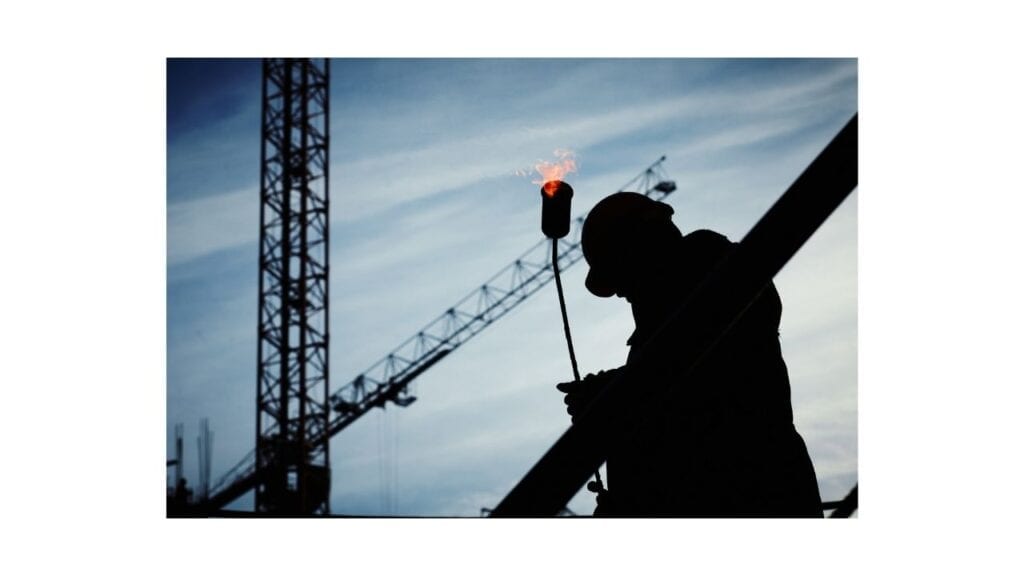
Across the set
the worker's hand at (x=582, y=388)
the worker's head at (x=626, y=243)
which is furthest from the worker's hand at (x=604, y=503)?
the worker's head at (x=626, y=243)

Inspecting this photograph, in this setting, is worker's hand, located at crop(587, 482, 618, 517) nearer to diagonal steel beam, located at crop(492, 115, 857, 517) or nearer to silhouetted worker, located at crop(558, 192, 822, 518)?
silhouetted worker, located at crop(558, 192, 822, 518)

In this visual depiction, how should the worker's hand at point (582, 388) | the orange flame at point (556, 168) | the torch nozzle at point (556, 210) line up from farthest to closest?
the orange flame at point (556, 168) < the torch nozzle at point (556, 210) < the worker's hand at point (582, 388)

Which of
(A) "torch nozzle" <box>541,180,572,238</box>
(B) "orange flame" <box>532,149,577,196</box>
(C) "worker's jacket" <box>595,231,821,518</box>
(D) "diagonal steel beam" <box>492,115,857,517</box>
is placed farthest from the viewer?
(B) "orange flame" <box>532,149,577,196</box>

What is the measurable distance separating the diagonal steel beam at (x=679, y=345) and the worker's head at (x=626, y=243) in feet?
4.15

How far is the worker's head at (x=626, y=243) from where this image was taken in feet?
6.21

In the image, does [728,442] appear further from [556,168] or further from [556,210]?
[556,168]

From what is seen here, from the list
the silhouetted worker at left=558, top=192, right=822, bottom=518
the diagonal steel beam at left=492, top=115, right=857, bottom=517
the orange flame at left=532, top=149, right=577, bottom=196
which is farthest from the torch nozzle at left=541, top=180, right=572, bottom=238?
the diagonal steel beam at left=492, top=115, right=857, bottom=517

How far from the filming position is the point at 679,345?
595 mm

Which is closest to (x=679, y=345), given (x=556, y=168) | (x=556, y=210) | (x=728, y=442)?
(x=556, y=210)

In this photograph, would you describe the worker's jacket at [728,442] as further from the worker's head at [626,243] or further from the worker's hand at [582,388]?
the worker's hand at [582,388]

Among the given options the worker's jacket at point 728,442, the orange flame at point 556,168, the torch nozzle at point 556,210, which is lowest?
the worker's jacket at point 728,442

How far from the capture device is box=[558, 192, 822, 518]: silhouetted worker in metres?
1.82

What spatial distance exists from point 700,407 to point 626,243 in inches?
16.1
